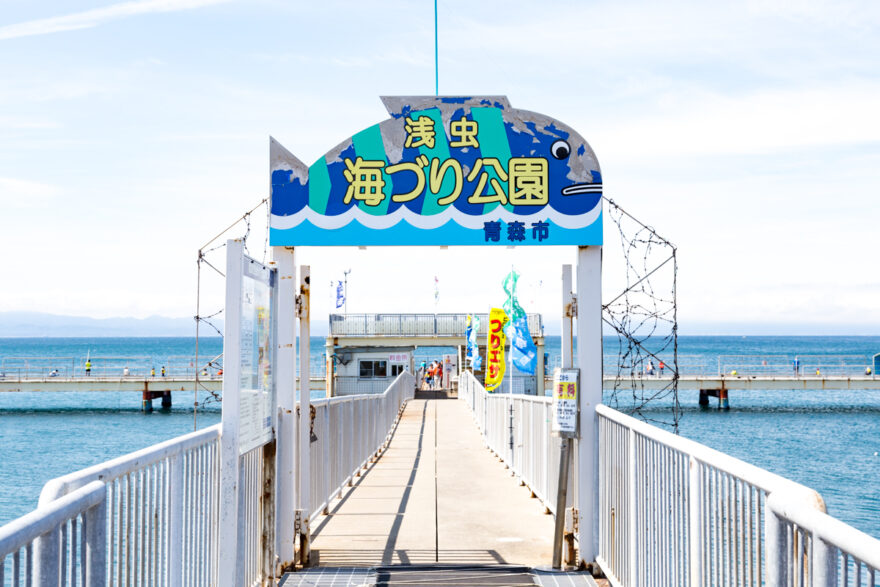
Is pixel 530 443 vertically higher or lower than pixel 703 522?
lower

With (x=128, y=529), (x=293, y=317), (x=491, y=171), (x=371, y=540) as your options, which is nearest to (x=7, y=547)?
(x=128, y=529)

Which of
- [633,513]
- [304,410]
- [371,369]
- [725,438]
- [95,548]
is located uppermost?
[304,410]

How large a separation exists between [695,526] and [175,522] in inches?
105

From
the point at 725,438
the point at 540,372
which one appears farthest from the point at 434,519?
the point at 540,372

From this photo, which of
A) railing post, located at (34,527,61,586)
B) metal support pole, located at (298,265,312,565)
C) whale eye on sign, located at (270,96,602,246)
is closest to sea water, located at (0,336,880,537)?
metal support pole, located at (298,265,312,565)

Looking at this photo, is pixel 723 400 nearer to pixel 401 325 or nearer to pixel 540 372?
pixel 540 372

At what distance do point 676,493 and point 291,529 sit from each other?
3633 millimetres

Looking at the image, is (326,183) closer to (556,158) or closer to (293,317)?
(293,317)

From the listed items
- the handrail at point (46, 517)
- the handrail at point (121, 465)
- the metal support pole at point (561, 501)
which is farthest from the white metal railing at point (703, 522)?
the handrail at point (121, 465)

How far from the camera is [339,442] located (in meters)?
11.3

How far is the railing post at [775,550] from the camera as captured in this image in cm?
303

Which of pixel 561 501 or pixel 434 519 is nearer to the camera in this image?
pixel 561 501

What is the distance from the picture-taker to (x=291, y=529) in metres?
7.16

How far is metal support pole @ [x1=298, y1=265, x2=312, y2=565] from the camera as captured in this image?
730 centimetres
